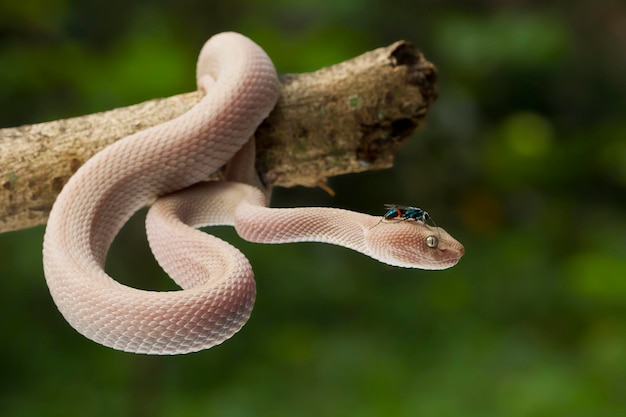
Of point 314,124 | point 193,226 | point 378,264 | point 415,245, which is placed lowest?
point 378,264

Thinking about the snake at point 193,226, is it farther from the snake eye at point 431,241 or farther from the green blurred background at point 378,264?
→ the green blurred background at point 378,264

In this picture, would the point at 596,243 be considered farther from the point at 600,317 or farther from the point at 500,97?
the point at 500,97

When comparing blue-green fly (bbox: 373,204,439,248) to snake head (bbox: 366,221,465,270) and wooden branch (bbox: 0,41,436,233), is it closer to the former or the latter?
snake head (bbox: 366,221,465,270)

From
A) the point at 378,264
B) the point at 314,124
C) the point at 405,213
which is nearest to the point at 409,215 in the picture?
the point at 405,213

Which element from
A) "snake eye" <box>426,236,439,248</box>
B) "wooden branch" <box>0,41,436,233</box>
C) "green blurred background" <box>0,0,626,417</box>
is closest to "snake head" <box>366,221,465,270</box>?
"snake eye" <box>426,236,439,248</box>

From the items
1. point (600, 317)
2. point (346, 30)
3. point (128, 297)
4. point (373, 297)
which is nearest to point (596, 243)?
point (600, 317)

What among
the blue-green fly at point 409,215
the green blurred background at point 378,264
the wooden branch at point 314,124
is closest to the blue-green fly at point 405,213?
the blue-green fly at point 409,215

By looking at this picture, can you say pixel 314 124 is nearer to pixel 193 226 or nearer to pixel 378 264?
pixel 193 226
